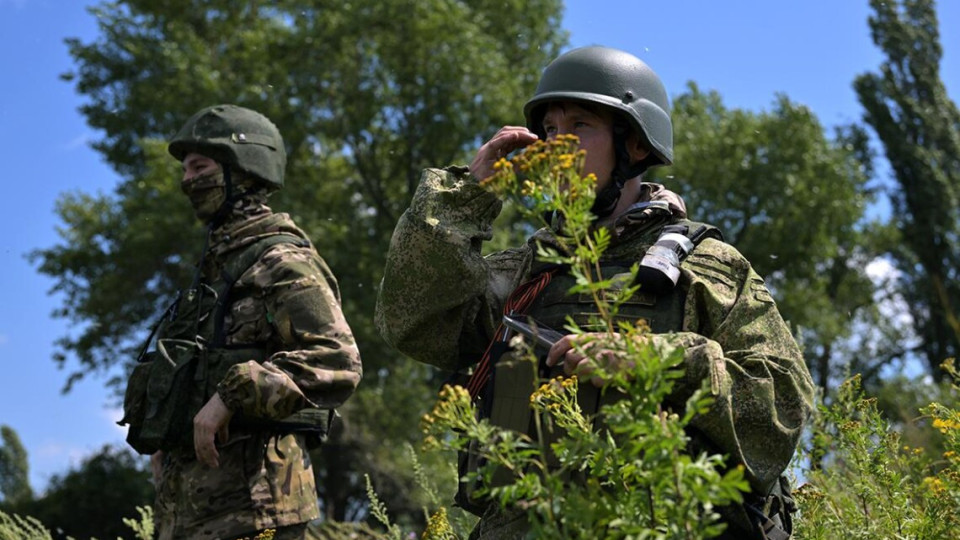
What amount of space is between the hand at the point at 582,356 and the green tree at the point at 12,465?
101ft

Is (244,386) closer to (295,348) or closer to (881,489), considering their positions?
(295,348)

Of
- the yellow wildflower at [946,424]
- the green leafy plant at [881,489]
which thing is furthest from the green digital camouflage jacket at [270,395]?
the yellow wildflower at [946,424]

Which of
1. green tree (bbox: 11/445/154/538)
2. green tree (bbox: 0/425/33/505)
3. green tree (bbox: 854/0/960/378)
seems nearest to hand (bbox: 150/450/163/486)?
green tree (bbox: 11/445/154/538)

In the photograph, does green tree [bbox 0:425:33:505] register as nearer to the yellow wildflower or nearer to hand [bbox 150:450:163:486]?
hand [bbox 150:450:163:486]

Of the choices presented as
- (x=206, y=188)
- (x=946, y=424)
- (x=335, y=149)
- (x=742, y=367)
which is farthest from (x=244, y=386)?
(x=335, y=149)

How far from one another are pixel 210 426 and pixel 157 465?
639mm

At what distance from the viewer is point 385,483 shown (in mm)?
29422

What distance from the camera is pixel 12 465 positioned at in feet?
117

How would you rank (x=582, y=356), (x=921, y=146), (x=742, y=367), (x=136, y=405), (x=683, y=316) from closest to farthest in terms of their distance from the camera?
(x=582, y=356) → (x=742, y=367) → (x=683, y=316) → (x=136, y=405) → (x=921, y=146)

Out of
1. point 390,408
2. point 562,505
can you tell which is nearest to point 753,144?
point 390,408

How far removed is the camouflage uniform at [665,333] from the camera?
3.42 m

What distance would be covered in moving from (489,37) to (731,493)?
107 ft

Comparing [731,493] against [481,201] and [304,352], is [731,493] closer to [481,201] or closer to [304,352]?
[481,201]

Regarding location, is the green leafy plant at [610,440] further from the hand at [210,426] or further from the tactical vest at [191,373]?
the tactical vest at [191,373]
